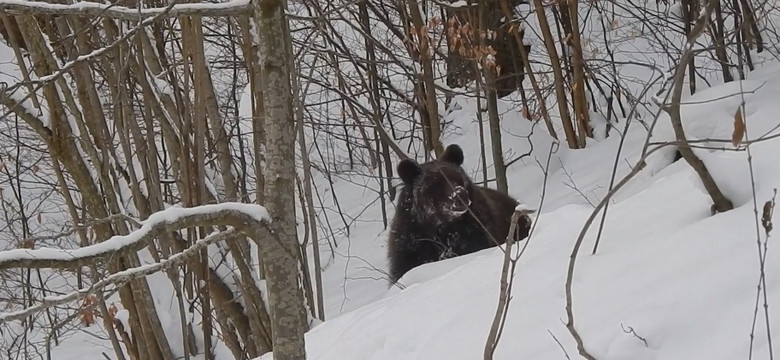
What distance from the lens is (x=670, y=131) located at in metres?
6.55

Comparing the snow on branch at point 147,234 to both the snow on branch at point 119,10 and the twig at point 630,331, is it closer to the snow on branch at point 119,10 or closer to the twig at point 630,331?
the snow on branch at point 119,10

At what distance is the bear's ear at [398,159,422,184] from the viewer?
26.9ft

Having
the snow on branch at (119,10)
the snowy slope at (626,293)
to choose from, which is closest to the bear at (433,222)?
the snowy slope at (626,293)

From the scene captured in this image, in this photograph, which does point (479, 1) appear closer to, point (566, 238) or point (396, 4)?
point (396, 4)

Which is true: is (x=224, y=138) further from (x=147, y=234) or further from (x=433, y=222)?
(x=147, y=234)

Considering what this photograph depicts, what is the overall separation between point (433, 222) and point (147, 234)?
5.82 meters

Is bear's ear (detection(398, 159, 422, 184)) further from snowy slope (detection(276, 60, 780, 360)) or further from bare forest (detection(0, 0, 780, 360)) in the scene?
snowy slope (detection(276, 60, 780, 360))

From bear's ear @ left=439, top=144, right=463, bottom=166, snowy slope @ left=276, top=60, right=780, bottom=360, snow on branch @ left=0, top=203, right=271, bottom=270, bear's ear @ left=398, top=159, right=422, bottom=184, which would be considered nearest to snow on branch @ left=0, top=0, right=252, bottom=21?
snow on branch @ left=0, top=203, right=271, bottom=270

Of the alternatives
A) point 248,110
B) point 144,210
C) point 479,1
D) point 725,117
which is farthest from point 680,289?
→ point 479,1

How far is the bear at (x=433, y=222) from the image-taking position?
8211 mm

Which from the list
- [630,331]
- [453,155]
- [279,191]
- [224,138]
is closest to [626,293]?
[630,331]

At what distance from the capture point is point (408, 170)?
8289 mm

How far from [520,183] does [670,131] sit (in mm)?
5831

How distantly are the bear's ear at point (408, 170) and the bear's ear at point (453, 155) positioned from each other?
493 millimetres
